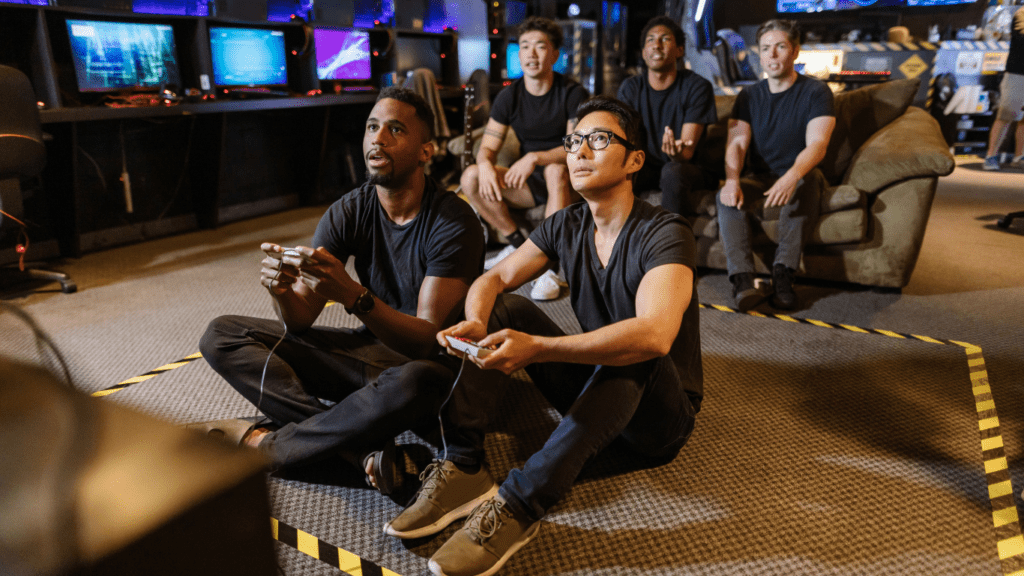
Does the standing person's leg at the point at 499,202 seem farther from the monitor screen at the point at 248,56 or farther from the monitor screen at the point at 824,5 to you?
the monitor screen at the point at 824,5

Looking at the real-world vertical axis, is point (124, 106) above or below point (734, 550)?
above

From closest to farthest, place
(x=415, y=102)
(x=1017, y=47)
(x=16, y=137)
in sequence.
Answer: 1. (x=415, y=102)
2. (x=16, y=137)
3. (x=1017, y=47)

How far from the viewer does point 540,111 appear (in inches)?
125

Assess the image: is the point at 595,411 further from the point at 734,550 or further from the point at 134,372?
the point at 134,372

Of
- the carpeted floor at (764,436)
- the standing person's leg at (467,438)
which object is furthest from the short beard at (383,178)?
the carpeted floor at (764,436)

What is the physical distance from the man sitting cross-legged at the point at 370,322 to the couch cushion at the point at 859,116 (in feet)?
6.85

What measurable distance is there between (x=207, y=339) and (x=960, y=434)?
1.97 m

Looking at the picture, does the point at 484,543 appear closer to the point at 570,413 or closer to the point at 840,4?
the point at 570,413

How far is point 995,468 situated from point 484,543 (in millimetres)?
1283

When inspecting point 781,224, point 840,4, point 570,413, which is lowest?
point 570,413

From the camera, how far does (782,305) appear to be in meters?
2.79

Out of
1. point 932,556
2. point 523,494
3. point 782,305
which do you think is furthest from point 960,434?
point 523,494

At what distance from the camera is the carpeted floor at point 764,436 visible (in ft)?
4.43

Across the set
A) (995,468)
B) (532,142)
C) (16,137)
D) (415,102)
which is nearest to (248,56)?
(16,137)
